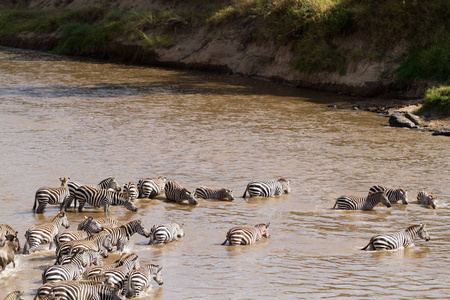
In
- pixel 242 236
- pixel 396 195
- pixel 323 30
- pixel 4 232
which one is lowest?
pixel 4 232

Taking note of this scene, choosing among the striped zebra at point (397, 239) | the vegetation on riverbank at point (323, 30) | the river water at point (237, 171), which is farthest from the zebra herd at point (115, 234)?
the vegetation on riverbank at point (323, 30)

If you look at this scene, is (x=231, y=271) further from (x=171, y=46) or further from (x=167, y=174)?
(x=171, y=46)

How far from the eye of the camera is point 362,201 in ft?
41.0

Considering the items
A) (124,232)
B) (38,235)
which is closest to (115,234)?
(124,232)

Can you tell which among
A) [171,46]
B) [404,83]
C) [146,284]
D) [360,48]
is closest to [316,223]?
[146,284]

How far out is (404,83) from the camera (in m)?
24.4

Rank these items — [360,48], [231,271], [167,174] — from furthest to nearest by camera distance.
A: [360,48]
[167,174]
[231,271]

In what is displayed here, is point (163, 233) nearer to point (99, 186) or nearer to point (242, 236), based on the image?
point (242, 236)

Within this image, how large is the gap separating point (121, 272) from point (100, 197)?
4053mm

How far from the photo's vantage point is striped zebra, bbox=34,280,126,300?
24.5 ft

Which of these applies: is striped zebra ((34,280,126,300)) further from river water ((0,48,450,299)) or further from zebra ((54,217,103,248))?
zebra ((54,217,103,248))

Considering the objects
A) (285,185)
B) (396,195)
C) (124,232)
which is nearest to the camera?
(124,232)

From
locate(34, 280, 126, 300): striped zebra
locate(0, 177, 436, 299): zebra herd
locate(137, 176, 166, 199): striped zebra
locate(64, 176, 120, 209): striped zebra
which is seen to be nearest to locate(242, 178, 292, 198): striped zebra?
locate(0, 177, 436, 299): zebra herd

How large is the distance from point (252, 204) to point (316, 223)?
1759 mm
